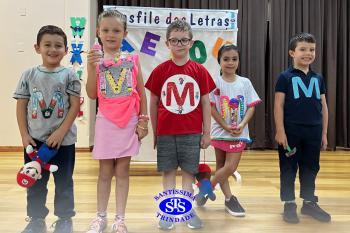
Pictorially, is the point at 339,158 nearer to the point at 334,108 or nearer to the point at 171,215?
the point at 334,108

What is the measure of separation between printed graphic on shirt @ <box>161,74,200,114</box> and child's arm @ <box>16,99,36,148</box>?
0.58 metres

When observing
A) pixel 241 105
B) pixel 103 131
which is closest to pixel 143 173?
pixel 241 105

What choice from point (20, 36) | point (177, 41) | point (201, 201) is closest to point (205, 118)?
point (177, 41)

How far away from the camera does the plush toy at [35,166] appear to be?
61.2 inches

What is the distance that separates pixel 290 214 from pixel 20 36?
11.2 feet

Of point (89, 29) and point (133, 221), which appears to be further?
point (89, 29)

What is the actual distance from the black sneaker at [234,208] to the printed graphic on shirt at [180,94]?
627 millimetres

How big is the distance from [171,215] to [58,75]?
74 centimetres

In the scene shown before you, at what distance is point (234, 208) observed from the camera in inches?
Result: 80.4

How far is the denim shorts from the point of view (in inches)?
68.6

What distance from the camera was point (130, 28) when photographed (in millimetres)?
2840

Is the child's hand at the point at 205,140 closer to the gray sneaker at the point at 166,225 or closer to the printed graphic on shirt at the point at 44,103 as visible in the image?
the gray sneaker at the point at 166,225

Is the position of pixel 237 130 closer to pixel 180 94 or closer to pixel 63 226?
pixel 180 94

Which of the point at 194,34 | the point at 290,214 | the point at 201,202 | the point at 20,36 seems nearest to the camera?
the point at 290,214
